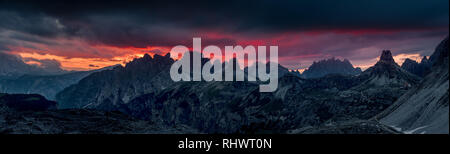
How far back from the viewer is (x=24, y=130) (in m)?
189
